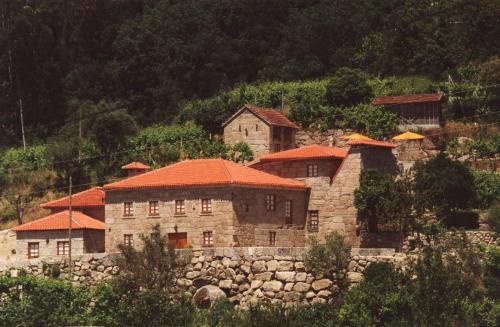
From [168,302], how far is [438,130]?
96.5ft

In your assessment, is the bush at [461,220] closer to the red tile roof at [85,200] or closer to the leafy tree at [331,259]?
the leafy tree at [331,259]

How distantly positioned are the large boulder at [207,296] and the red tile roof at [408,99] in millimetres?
27213

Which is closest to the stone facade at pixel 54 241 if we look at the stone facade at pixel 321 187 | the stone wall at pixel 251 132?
the stone facade at pixel 321 187

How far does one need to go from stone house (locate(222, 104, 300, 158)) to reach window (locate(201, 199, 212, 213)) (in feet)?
46.0

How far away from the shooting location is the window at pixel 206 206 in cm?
7275

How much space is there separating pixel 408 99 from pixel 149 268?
1153 inches

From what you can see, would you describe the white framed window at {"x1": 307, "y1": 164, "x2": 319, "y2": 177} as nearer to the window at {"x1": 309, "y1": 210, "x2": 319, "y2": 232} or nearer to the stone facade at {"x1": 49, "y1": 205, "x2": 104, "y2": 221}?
the window at {"x1": 309, "y1": 210, "x2": 319, "y2": 232}

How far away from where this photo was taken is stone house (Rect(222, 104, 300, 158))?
285ft

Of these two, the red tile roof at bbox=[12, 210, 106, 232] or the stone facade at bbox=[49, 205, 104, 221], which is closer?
the red tile roof at bbox=[12, 210, 106, 232]

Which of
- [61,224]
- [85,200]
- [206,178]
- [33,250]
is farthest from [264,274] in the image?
[85,200]

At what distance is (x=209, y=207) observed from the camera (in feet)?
239

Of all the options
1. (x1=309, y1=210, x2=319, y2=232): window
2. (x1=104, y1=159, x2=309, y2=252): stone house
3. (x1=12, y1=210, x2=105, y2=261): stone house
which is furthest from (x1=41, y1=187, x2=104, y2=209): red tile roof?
(x1=309, y1=210, x2=319, y2=232): window

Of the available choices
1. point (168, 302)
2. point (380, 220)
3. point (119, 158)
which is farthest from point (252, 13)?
point (168, 302)

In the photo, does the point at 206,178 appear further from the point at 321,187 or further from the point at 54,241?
the point at 54,241
